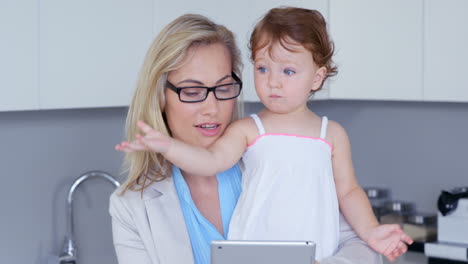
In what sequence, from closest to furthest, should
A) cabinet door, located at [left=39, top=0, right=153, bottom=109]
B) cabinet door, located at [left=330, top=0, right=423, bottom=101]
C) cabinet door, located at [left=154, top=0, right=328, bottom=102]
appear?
cabinet door, located at [left=39, top=0, right=153, bottom=109], cabinet door, located at [left=154, top=0, right=328, bottom=102], cabinet door, located at [left=330, top=0, right=423, bottom=101]

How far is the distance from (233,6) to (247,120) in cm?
100

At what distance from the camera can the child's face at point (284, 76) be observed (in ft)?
5.77

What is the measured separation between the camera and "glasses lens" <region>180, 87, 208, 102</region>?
190 centimetres

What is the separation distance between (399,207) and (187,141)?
1.50m

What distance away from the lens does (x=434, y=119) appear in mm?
3195

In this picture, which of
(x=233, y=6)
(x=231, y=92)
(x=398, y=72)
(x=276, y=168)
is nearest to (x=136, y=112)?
(x=231, y=92)

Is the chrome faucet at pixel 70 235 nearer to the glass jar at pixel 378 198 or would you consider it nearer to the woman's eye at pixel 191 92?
the woman's eye at pixel 191 92

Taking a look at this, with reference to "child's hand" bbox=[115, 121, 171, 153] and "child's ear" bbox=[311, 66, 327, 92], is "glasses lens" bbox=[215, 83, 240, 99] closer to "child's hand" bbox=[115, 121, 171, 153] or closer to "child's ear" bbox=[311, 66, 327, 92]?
"child's ear" bbox=[311, 66, 327, 92]

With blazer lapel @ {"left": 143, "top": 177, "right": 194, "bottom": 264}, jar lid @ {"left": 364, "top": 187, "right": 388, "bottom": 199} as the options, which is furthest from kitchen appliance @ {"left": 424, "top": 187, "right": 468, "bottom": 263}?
blazer lapel @ {"left": 143, "top": 177, "right": 194, "bottom": 264}

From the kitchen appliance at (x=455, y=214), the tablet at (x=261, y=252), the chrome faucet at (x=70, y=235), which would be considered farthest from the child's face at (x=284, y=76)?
the kitchen appliance at (x=455, y=214)

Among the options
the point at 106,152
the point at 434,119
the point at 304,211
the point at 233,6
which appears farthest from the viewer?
the point at 434,119

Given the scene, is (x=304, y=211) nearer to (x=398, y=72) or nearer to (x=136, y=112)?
(x=136, y=112)

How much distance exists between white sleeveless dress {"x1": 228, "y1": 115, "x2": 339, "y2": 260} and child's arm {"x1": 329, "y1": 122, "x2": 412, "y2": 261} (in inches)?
2.0

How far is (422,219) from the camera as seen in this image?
10.0 ft
